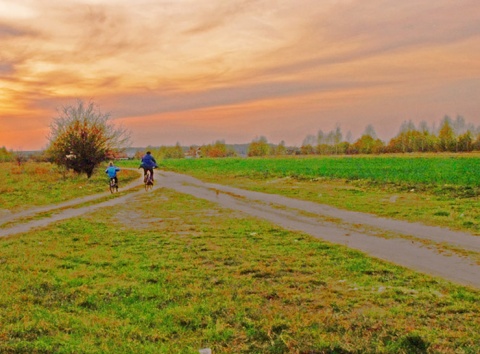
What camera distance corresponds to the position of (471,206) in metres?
15.9

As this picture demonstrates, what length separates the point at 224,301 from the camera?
20.4 feet

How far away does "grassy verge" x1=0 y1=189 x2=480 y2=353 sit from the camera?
4.86 meters

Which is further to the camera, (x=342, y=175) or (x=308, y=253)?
(x=342, y=175)

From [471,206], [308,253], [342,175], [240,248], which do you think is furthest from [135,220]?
[342,175]

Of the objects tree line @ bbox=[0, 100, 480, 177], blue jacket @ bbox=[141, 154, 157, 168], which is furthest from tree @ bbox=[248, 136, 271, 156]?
blue jacket @ bbox=[141, 154, 157, 168]

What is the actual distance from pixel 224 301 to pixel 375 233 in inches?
261

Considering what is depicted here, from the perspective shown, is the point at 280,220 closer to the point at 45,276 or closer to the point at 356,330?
the point at 45,276

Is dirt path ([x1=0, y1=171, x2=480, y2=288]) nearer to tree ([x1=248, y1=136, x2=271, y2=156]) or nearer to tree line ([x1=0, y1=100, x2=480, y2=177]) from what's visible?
tree line ([x1=0, y1=100, x2=480, y2=177])

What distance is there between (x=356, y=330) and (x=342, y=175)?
1104 inches

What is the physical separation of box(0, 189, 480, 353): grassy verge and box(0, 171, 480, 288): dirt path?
0.75 m

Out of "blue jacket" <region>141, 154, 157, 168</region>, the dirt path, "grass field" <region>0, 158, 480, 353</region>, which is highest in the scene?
"blue jacket" <region>141, 154, 157, 168</region>

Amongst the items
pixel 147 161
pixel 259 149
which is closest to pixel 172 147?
pixel 259 149

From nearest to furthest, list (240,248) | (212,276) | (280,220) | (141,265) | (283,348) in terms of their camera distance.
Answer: (283,348), (212,276), (141,265), (240,248), (280,220)

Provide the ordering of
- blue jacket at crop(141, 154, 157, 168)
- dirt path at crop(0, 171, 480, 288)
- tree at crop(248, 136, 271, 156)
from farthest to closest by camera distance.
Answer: tree at crop(248, 136, 271, 156), blue jacket at crop(141, 154, 157, 168), dirt path at crop(0, 171, 480, 288)
